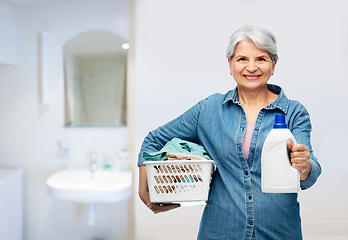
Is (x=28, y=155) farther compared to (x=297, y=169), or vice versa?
(x=28, y=155)

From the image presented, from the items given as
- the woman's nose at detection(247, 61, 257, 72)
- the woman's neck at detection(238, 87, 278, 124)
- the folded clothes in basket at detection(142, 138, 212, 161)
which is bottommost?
the folded clothes in basket at detection(142, 138, 212, 161)

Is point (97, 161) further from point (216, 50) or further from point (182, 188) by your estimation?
point (182, 188)

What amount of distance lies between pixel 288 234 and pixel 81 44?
1864 millimetres

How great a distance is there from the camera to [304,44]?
Answer: 155cm

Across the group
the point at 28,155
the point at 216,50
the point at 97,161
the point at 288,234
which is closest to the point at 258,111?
the point at 288,234

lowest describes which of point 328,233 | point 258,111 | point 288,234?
point 328,233

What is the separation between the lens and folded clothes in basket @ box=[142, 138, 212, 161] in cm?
94

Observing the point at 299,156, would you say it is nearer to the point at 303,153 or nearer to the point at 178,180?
the point at 303,153

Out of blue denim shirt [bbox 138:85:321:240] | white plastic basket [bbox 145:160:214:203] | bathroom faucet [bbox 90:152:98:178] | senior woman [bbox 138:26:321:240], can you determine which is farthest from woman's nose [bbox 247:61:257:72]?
bathroom faucet [bbox 90:152:98:178]

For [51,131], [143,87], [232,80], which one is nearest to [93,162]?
[51,131]

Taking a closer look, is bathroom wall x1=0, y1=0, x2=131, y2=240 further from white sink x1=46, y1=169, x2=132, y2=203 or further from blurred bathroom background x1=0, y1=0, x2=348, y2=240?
white sink x1=46, y1=169, x2=132, y2=203

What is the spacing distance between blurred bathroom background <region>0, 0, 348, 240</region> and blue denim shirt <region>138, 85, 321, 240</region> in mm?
648

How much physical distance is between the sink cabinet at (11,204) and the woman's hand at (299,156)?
6.50 feet

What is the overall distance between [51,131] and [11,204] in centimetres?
61
